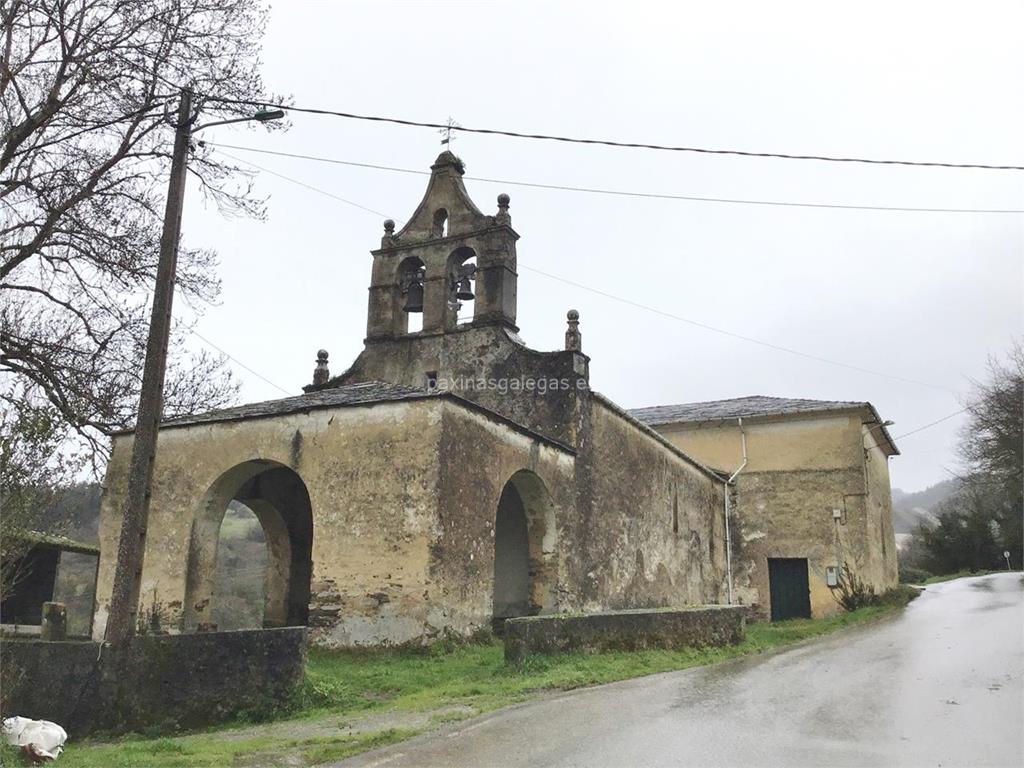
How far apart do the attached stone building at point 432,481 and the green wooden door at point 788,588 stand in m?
3.92

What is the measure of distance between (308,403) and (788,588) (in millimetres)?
16814

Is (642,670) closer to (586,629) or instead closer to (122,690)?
(586,629)

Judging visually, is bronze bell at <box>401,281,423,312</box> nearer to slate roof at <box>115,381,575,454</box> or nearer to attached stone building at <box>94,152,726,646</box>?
attached stone building at <box>94,152,726,646</box>

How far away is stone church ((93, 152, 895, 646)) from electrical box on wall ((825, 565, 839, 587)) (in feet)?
0.72

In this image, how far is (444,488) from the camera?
1174 centimetres

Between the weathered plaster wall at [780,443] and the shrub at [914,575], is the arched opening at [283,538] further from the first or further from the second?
the shrub at [914,575]

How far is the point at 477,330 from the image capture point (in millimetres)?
16906

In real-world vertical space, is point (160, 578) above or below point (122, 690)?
above

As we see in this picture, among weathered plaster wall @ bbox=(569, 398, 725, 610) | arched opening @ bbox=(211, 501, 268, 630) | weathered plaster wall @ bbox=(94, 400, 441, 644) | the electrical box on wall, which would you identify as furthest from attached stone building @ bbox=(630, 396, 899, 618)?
weathered plaster wall @ bbox=(94, 400, 441, 644)

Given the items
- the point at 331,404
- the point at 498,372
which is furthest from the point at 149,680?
the point at 498,372

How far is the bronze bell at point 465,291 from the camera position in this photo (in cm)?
1748

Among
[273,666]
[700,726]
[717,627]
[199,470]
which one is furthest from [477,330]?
[700,726]

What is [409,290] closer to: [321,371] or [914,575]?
[321,371]

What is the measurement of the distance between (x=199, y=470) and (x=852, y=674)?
1019cm
